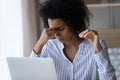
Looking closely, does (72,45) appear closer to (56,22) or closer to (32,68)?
(56,22)

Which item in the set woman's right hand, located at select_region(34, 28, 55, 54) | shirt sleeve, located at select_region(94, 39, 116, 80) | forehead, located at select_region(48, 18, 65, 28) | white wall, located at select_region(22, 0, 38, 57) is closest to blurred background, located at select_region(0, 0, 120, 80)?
white wall, located at select_region(22, 0, 38, 57)

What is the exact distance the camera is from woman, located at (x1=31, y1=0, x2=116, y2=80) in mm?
1479

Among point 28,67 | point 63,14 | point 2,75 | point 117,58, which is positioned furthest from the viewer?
point 117,58

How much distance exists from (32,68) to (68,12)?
45 cm

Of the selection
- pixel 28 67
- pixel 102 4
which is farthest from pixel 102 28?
pixel 28 67

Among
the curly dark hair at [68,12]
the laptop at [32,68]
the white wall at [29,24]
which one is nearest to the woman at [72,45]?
the curly dark hair at [68,12]

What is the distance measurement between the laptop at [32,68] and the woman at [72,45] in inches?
13.6

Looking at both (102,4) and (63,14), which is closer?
(63,14)

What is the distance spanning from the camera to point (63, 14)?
1.54 metres

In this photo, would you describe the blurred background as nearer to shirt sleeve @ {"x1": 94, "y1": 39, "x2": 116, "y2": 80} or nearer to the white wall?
the white wall

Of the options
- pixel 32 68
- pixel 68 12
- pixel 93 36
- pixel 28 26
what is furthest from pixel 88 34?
pixel 28 26

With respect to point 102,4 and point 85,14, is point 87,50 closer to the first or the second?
point 85,14

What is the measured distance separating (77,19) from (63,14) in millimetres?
96

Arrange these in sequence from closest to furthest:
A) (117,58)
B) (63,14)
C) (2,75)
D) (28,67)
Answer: (28,67) → (63,14) → (2,75) → (117,58)
